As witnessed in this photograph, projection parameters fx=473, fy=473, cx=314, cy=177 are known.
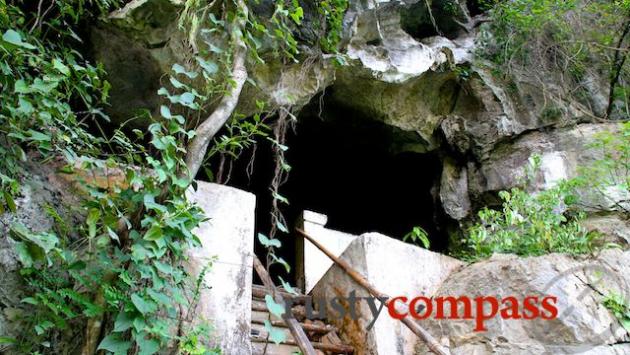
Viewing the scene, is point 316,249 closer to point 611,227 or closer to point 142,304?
point 611,227

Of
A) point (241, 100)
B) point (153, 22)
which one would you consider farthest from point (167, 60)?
point (241, 100)

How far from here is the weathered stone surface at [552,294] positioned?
2973mm

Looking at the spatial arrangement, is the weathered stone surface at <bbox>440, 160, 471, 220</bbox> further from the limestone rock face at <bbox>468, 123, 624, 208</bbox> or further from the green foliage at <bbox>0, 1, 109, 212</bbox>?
the green foliage at <bbox>0, 1, 109, 212</bbox>

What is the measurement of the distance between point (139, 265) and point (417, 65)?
12.2 ft

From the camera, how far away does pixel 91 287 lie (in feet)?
7.53

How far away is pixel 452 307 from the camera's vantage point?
135 inches

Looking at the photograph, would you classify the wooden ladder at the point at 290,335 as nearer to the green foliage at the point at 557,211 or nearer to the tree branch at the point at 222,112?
the tree branch at the point at 222,112

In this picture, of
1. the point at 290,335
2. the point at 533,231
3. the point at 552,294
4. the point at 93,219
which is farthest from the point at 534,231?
the point at 93,219

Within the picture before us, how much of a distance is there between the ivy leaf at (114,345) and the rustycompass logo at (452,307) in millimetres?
1033

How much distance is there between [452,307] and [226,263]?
1.68 metres

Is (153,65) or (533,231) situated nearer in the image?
(533,231)

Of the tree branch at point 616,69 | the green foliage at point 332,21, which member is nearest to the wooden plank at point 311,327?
the green foliage at point 332,21

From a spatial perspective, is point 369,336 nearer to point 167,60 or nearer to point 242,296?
point 242,296

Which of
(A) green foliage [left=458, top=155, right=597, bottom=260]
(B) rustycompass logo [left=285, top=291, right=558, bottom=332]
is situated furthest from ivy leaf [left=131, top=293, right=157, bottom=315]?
Answer: (A) green foliage [left=458, top=155, right=597, bottom=260]
